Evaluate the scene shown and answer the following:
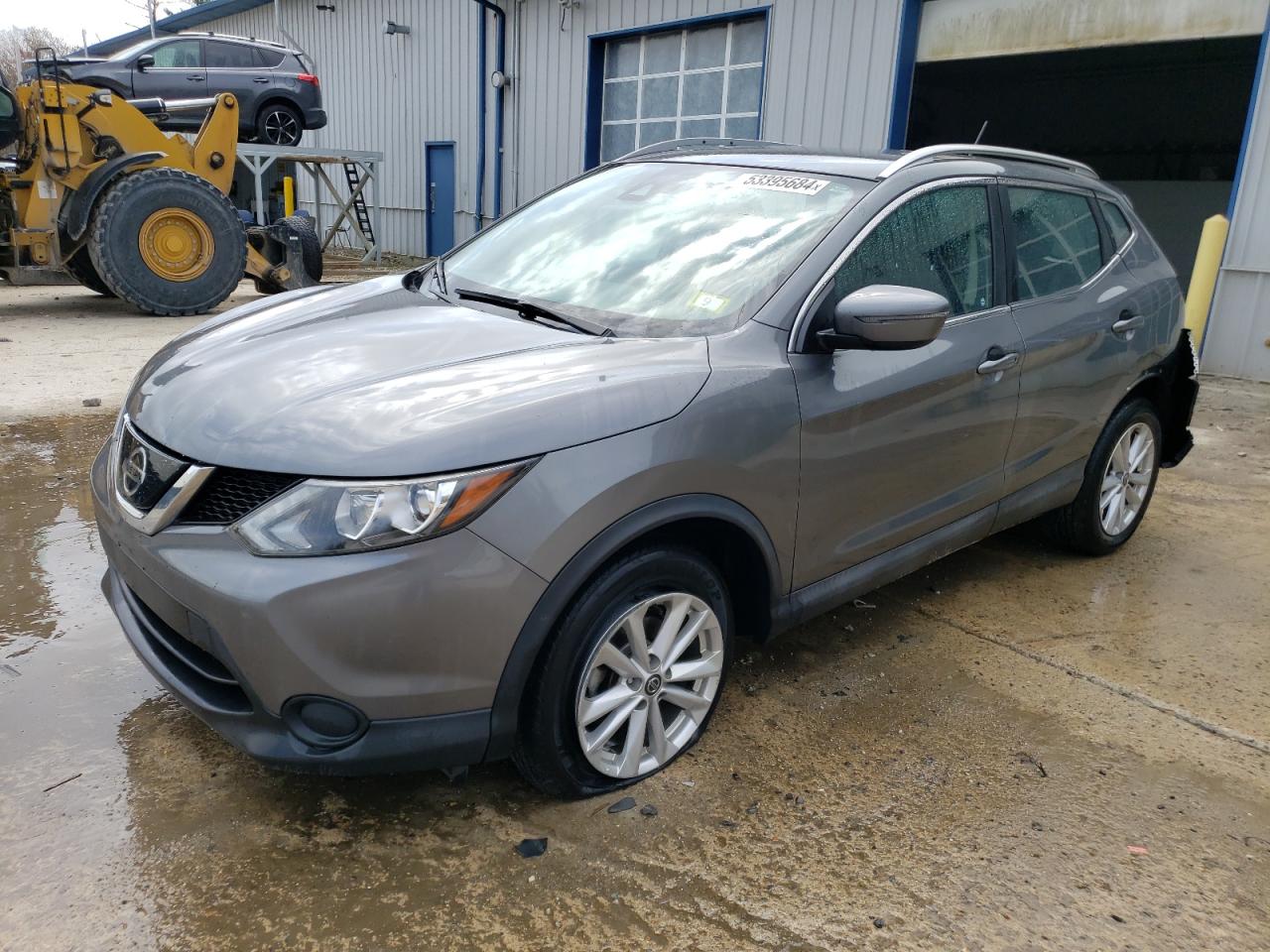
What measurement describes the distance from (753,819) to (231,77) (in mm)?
17206

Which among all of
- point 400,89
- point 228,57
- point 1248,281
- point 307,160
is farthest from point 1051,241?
point 400,89

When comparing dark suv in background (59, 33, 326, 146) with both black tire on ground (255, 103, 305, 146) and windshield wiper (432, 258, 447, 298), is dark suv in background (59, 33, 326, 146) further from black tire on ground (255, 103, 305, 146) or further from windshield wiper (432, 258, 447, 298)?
windshield wiper (432, 258, 447, 298)

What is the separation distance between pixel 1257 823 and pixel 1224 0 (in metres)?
7.97

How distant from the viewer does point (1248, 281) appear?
837cm

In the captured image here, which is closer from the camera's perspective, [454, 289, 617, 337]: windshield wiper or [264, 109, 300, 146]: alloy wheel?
[454, 289, 617, 337]: windshield wiper

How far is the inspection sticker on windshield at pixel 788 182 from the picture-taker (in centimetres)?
305

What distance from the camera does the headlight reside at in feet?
6.49

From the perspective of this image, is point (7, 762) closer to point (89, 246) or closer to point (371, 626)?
point (371, 626)

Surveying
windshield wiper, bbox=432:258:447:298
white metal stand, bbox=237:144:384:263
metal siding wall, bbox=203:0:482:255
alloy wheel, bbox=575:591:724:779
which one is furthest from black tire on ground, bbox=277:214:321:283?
alloy wheel, bbox=575:591:724:779

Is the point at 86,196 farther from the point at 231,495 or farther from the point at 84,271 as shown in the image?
the point at 231,495

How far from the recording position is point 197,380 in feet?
7.90

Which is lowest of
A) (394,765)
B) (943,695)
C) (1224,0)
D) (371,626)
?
(943,695)

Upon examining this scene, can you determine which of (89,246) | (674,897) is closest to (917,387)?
(674,897)

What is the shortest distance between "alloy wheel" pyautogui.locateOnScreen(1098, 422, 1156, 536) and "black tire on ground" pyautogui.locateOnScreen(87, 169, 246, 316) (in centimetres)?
895
